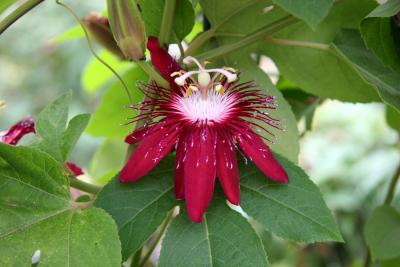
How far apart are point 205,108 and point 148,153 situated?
7cm

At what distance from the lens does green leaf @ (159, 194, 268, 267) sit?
540 millimetres

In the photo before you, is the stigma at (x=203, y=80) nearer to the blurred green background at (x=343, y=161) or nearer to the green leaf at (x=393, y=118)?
the green leaf at (x=393, y=118)

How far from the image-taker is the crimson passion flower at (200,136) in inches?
22.3

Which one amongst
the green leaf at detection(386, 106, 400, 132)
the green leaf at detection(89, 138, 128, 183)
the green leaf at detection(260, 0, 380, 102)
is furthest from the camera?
the green leaf at detection(89, 138, 128, 183)

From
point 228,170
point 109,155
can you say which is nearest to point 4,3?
point 228,170

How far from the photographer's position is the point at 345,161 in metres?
2.58

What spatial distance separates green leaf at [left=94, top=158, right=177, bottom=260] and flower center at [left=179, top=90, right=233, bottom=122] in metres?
0.06

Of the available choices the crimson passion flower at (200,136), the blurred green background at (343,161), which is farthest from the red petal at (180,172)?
the blurred green background at (343,161)

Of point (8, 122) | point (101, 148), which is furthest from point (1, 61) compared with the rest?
point (101, 148)

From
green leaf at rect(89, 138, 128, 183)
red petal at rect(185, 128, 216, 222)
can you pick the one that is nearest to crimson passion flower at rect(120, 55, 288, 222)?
red petal at rect(185, 128, 216, 222)

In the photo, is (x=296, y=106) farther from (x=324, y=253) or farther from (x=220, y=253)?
(x=324, y=253)

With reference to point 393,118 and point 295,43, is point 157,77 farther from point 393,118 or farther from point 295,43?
point 393,118

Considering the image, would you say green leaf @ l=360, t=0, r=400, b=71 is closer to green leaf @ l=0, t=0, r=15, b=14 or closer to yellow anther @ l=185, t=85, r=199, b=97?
yellow anther @ l=185, t=85, r=199, b=97

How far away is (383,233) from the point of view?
2.81 feet
